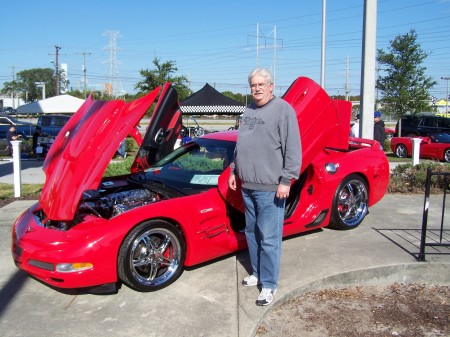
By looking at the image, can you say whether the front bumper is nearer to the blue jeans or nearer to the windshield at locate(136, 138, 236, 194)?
the windshield at locate(136, 138, 236, 194)

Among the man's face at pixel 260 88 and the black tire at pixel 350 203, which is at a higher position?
the man's face at pixel 260 88

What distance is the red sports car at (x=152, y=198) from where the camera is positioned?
3.52 m

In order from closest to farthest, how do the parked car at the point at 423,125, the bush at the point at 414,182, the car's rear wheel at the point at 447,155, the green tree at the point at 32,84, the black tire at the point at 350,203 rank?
1. the black tire at the point at 350,203
2. the bush at the point at 414,182
3. the car's rear wheel at the point at 447,155
4. the parked car at the point at 423,125
5. the green tree at the point at 32,84

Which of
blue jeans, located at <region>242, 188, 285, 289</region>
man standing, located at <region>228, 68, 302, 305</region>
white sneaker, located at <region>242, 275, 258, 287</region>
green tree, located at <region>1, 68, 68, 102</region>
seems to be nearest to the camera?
man standing, located at <region>228, 68, 302, 305</region>

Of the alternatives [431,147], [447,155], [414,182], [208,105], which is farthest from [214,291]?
[208,105]

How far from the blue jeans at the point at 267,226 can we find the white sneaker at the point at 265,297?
41mm

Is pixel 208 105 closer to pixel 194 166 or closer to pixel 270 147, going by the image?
pixel 194 166

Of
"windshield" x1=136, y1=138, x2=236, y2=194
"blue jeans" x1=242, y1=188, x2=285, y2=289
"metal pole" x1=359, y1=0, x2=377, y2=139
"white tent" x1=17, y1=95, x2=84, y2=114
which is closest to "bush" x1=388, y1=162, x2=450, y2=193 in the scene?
"metal pole" x1=359, y1=0, x2=377, y2=139

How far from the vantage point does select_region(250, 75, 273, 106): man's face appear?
3.35 meters

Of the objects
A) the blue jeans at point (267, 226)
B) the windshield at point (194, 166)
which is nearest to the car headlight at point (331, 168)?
A: the windshield at point (194, 166)

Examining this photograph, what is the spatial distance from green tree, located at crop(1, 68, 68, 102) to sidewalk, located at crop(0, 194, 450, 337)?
110472 mm

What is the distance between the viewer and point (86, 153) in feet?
12.6

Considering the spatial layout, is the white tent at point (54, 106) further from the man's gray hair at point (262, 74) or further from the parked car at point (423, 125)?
the man's gray hair at point (262, 74)

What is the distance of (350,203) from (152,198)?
2.57 m
